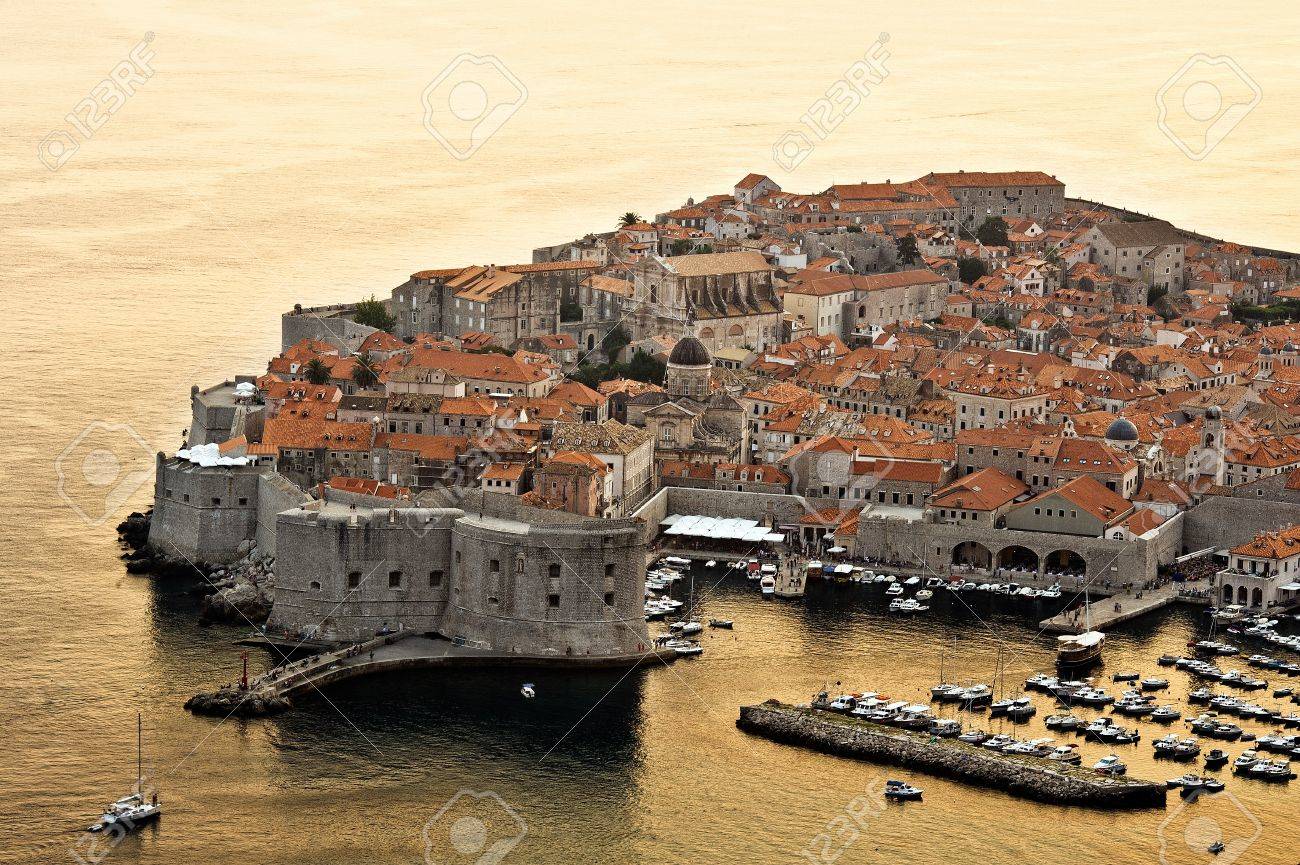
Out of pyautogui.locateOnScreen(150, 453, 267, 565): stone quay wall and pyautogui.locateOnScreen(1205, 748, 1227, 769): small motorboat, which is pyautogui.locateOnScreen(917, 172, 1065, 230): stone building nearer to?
pyautogui.locateOnScreen(150, 453, 267, 565): stone quay wall

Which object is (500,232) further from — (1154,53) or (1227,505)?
(1154,53)

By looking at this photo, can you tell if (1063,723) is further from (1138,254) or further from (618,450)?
(1138,254)

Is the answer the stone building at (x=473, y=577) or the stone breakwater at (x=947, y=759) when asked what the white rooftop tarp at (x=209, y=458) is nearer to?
the stone building at (x=473, y=577)

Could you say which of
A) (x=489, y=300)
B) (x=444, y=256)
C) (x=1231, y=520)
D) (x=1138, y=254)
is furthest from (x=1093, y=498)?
(x=444, y=256)

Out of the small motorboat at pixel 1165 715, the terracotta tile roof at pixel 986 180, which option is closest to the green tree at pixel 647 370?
the small motorboat at pixel 1165 715

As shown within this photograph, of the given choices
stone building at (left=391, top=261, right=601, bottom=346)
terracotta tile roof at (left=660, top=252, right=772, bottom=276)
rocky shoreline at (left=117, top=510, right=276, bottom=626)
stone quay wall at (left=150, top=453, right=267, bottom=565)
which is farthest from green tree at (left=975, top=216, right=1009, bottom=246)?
stone quay wall at (left=150, top=453, right=267, bottom=565)

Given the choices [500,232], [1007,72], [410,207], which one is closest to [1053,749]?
[500,232]
